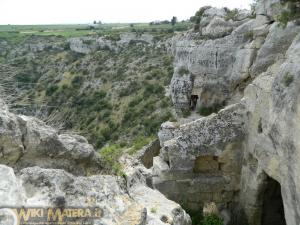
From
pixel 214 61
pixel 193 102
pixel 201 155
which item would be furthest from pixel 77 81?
pixel 201 155

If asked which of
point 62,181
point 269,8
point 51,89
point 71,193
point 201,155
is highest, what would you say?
point 269,8

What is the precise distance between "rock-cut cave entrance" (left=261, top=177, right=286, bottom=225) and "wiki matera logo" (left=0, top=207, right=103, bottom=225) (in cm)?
671

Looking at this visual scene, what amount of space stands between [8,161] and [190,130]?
19.0ft

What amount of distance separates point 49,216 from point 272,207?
7.79 metres

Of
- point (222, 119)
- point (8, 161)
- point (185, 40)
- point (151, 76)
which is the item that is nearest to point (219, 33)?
point (185, 40)

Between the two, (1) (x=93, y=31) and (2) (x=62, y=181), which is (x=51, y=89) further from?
(1) (x=93, y=31)

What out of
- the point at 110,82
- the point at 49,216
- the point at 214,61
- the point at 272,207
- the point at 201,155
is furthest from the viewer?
the point at 110,82

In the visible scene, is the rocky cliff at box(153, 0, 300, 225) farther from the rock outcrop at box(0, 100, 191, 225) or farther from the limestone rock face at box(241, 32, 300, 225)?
the rock outcrop at box(0, 100, 191, 225)

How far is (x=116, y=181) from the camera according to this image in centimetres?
655

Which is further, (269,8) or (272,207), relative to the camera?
(269,8)

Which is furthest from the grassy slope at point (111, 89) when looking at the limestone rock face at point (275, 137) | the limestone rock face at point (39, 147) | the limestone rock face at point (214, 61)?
the limestone rock face at point (39, 147)

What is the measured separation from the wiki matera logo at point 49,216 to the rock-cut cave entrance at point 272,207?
22.0 ft

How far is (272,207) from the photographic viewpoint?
1120cm

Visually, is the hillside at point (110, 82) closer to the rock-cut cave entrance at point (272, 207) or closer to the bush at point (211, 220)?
the bush at point (211, 220)
